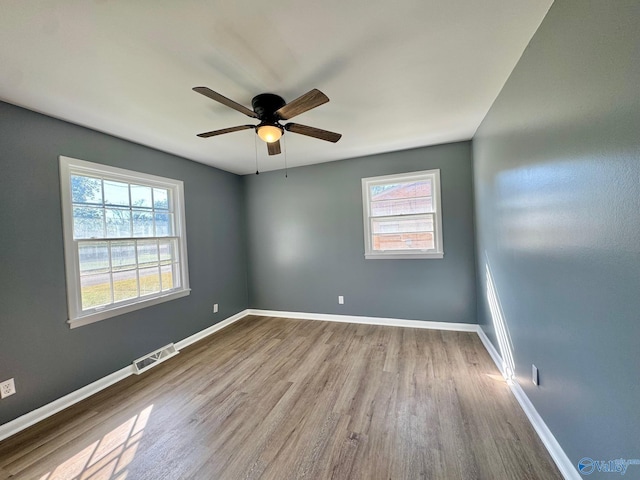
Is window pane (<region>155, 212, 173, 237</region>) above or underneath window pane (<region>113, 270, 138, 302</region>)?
above

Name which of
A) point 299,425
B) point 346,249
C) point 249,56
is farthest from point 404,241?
point 249,56

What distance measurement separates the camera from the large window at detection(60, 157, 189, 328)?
227 cm

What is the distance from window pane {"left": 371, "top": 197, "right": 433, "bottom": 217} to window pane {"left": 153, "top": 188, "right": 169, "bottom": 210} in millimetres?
2864

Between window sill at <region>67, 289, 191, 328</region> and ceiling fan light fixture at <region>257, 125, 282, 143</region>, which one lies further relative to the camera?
window sill at <region>67, 289, 191, 328</region>

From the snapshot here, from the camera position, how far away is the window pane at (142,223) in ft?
9.31

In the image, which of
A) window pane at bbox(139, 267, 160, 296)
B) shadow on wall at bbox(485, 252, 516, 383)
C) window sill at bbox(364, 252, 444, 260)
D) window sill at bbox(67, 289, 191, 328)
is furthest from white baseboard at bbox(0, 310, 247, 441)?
shadow on wall at bbox(485, 252, 516, 383)

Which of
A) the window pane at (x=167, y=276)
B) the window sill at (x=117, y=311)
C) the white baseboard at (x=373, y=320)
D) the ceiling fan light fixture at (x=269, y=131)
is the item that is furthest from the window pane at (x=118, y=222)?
the white baseboard at (x=373, y=320)

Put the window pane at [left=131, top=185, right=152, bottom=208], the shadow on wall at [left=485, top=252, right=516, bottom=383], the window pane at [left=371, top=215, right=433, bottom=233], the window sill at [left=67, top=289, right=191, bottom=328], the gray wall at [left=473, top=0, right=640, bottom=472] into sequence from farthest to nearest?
the window pane at [left=371, top=215, right=433, bottom=233] < the window pane at [left=131, top=185, right=152, bottom=208] < the window sill at [left=67, top=289, right=191, bottom=328] < the shadow on wall at [left=485, top=252, right=516, bottom=383] < the gray wall at [left=473, top=0, right=640, bottom=472]

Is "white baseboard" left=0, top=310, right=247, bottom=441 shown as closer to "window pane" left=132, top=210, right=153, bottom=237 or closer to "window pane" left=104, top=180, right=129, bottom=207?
"window pane" left=132, top=210, right=153, bottom=237

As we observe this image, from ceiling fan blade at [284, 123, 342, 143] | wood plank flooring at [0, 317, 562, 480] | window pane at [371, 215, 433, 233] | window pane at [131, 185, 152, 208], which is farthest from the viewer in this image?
window pane at [371, 215, 433, 233]

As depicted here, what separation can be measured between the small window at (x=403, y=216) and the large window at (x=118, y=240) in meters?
2.70

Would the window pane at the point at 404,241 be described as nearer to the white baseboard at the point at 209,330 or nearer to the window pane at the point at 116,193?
the white baseboard at the point at 209,330

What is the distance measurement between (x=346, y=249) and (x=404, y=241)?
34.5 inches

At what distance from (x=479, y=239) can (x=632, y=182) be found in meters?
2.34
